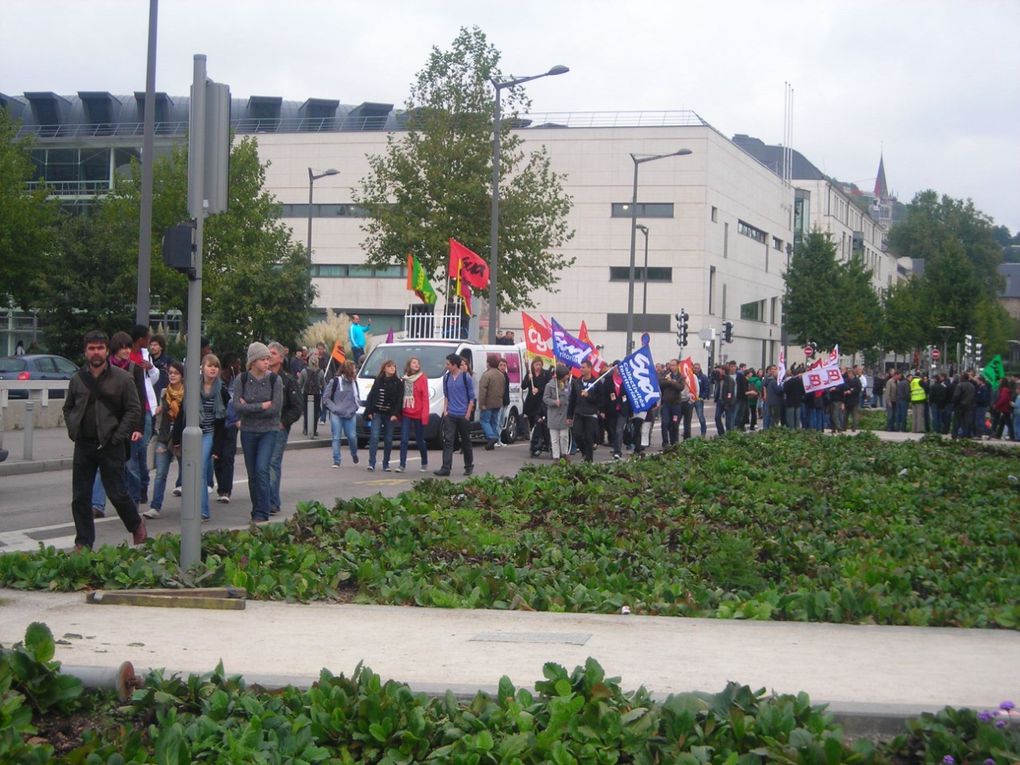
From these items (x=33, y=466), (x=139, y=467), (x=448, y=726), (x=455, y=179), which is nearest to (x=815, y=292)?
(x=455, y=179)

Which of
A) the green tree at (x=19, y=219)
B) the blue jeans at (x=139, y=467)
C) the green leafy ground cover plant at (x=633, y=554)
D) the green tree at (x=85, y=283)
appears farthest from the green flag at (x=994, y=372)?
the blue jeans at (x=139, y=467)

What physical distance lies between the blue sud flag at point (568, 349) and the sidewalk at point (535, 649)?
738 inches

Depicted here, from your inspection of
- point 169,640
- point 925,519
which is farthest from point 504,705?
point 925,519

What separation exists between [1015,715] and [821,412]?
3093 cm

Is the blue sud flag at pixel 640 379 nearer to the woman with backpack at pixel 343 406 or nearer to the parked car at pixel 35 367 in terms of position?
the woman with backpack at pixel 343 406

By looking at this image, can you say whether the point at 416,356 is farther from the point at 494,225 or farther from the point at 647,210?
the point at 647,210

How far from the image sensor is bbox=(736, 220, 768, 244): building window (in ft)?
251

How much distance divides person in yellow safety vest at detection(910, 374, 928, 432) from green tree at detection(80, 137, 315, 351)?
17742 mm

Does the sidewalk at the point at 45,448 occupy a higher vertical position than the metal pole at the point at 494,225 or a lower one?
lower

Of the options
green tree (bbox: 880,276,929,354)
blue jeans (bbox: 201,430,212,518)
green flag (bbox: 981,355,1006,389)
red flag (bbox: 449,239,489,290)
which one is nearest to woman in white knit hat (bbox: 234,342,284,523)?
blue jeans (bbox: 201,430,212,518)

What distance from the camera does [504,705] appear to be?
521 centimetres

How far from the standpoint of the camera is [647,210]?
227 ft

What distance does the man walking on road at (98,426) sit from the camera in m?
10.2

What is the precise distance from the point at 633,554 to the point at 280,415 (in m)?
5.24
